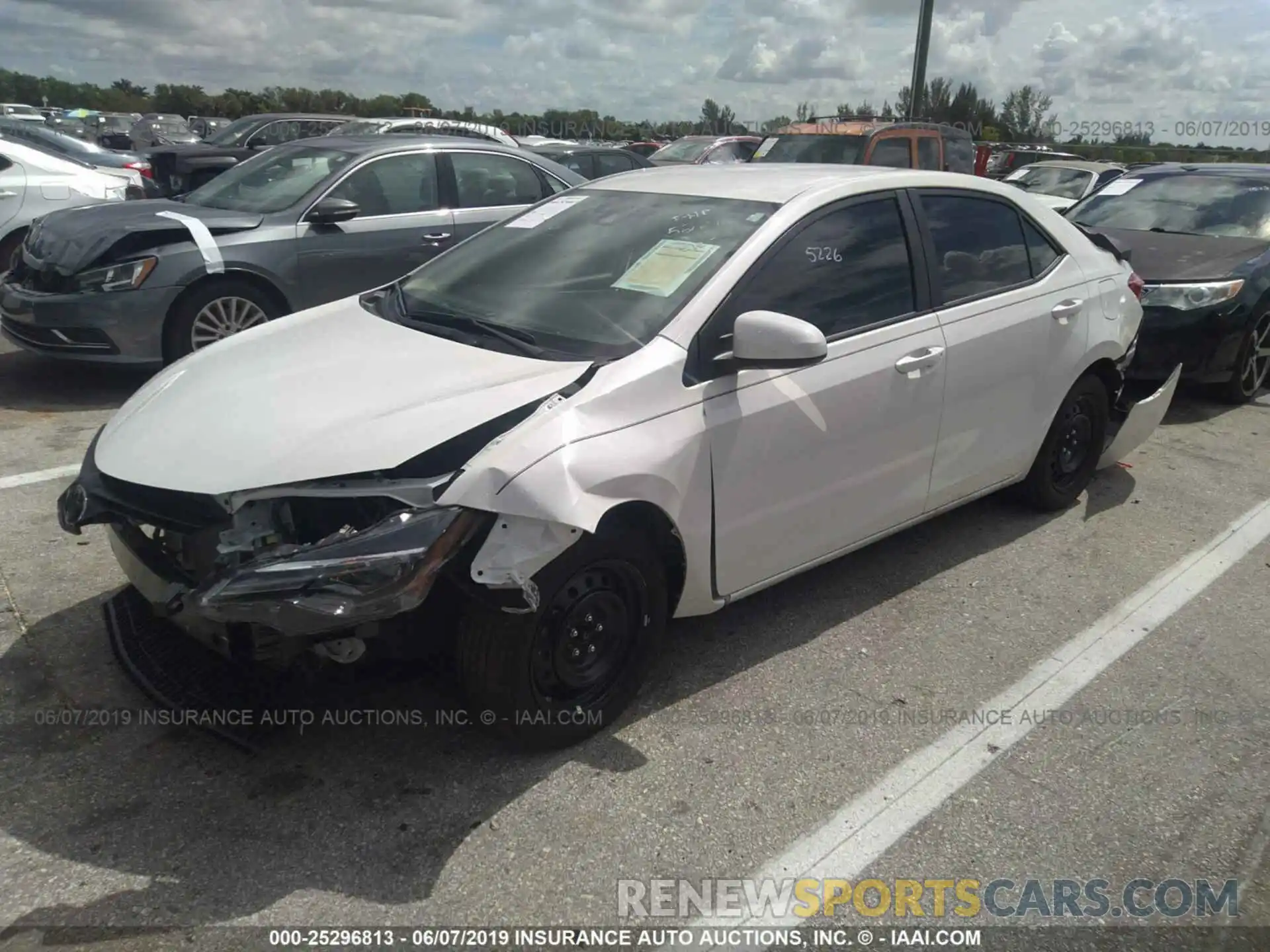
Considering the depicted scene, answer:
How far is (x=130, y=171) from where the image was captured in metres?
11.5

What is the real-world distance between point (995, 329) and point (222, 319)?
4.79 meters

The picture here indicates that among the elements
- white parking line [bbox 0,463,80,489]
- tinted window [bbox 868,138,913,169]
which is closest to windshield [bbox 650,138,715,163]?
tinted window [bbox 868,138,913,169]

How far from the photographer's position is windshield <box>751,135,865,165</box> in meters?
11.6

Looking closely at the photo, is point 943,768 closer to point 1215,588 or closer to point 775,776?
point 775,776

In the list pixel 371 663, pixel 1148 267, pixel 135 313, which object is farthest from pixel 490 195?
pixel 371 663

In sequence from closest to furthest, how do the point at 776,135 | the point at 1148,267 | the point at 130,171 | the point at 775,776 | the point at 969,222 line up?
the point at 775,776, the point at 969,222, the point at 1148,267, the point at 130,171, the point at 776,135

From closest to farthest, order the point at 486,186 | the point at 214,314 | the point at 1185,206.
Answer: the point at 214,314 < the point at 486,186 < the point at 1185,206

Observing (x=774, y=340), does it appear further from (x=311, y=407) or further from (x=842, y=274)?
(x=311, y=407)

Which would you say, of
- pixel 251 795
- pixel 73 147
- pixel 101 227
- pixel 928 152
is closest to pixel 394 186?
pixel 101 227

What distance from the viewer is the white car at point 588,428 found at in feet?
8.39

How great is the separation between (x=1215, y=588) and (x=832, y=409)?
2.14 meters

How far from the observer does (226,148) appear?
45.2ft

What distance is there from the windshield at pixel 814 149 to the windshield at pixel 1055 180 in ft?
10.6

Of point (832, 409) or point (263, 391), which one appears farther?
point (832, 409)
